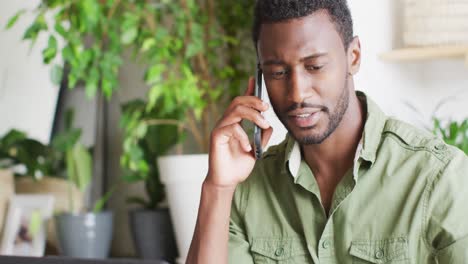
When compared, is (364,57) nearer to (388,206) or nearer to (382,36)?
(382,36)

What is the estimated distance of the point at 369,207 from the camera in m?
1.20

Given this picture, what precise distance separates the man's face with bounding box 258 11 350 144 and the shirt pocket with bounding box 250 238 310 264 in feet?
0.62

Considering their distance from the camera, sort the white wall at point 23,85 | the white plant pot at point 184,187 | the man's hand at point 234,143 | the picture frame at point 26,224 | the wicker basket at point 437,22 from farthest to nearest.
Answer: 1. the white wall at point 23,85
2. the picture frame at point 26,224
3. the white plant pot at point 184,187
4. the wicker basket at point 437,22
5. the man's hand at point 234,143

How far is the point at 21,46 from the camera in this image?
9.86 feet

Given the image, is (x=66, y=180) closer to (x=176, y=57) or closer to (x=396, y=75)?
(x=176, y=57)

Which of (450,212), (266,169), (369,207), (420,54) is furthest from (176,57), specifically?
Result: (450,212)

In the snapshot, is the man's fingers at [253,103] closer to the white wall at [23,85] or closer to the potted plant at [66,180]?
the potted plant at [66,180]

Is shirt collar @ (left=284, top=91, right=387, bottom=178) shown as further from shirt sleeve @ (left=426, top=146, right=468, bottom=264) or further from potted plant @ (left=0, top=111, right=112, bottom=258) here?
potted plant @ (left=0, top=111, right=112, bottom=258)

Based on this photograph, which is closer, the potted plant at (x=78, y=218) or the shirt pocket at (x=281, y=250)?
the shirt pocket at (x=281, y=250)

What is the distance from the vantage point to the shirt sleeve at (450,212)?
1.08 meters

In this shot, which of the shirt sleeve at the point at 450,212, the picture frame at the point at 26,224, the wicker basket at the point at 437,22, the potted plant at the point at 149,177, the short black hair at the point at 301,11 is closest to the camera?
the shirt sleeve at the point at 450,212

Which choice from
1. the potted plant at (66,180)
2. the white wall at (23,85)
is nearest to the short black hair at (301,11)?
the potted plant at (66,180)

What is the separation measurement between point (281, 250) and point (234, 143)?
0.21 m

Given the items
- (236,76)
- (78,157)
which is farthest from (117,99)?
(236,76)
